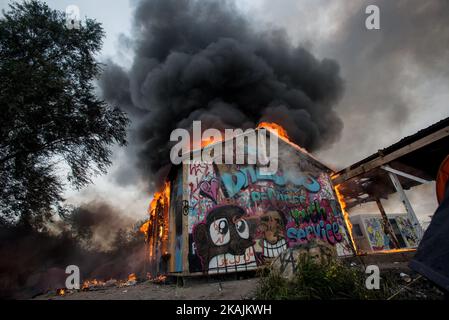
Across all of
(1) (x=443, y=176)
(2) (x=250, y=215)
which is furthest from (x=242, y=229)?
(1) (x=443, y=176)

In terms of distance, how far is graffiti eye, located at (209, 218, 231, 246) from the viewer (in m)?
7.80

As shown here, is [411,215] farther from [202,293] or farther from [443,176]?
[202,293]

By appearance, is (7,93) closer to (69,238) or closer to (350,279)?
(350,279)

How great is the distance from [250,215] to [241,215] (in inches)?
16.0

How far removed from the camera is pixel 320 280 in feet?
11.3

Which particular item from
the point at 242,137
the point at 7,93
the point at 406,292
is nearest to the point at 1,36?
the point at 7,93

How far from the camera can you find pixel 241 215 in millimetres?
8484

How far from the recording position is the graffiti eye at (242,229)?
8.15 meters

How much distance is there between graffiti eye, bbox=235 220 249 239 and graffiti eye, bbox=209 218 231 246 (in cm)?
46

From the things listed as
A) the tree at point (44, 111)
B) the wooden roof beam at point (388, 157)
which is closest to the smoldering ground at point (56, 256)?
the tree at point (44, 111)

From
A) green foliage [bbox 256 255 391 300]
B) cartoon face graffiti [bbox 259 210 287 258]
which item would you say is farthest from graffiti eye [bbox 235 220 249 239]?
green foliage [bbox 256 255 391 300]

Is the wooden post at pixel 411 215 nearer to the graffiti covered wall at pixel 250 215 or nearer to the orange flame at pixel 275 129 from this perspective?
the graffiti covered wall at pixel 250 215

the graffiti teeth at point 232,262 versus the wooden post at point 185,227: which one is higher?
the wooden post at point 185,227

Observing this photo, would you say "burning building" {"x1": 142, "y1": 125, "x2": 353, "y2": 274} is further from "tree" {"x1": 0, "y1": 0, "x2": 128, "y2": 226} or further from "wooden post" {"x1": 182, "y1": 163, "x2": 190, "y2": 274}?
"tree" {"x1": 0, "y1": 0, "x2": 128, "y2": 226}
